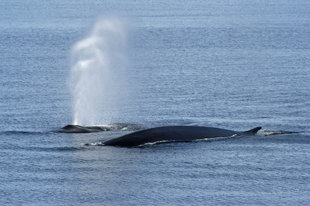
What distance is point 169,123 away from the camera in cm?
4331

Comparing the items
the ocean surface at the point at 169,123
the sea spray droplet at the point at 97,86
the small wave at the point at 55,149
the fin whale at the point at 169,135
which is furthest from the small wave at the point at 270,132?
the sea spray droplet at the point at 97,86

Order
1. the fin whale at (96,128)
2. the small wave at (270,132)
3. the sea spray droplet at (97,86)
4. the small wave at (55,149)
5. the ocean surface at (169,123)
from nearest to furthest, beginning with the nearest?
the ocean surface at (169,123), the small wave at (55,149), the small wave at (270,132), the fin whale at (96,128), the sea spray droplet at (97,86)

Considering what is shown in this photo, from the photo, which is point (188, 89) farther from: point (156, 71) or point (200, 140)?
point (200, 140)

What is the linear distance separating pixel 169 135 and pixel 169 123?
255 inches

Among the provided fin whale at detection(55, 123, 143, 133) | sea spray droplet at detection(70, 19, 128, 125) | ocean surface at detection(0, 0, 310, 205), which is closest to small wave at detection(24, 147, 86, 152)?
ocean surface at detection(0, 0, 310, 205)

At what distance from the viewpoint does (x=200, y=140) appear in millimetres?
36938

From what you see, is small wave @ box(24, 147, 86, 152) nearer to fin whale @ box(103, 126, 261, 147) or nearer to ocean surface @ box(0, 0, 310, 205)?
ocean surface @ box(0, 0, 310, 205)

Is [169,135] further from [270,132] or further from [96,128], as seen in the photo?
[270,132]

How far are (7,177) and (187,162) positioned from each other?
7.21 meters

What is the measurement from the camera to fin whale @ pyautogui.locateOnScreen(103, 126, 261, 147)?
118 ft

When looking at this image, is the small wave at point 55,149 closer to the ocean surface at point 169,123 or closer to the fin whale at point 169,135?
the ocean surface at point 169,123

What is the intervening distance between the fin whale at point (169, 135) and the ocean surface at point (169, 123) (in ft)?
1.94

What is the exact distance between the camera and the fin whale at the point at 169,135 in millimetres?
36031

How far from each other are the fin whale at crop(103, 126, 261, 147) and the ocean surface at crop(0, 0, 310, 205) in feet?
1.94
